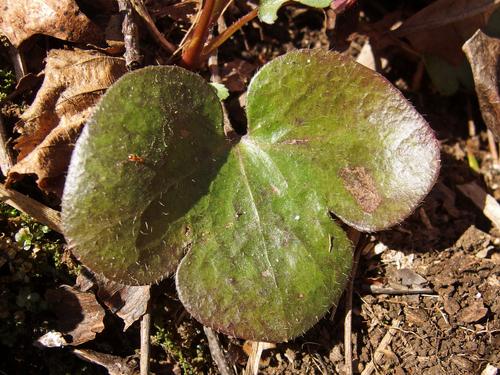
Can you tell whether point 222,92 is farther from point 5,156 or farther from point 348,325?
point 348,325

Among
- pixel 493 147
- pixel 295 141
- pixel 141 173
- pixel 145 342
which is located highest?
pixel 141 173

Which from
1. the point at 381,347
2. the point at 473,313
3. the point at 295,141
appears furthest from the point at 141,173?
the point at 473,313

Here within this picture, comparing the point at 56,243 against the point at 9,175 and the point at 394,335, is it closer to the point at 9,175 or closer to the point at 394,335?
the point at 9,175

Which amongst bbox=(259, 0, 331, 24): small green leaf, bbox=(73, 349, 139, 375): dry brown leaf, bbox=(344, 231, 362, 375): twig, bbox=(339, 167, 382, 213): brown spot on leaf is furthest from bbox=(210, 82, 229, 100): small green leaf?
bbox=(73, 349, 139, 375): dry brown leaf

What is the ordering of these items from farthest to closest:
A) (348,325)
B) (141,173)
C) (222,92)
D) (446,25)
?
(446,25), (222,92), (348,325), (141,173)

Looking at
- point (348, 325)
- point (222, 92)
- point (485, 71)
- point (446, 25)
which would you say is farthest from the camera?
point (446, 25)

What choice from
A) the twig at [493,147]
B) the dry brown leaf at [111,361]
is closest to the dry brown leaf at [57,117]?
the dry brown leaf at [111,361]

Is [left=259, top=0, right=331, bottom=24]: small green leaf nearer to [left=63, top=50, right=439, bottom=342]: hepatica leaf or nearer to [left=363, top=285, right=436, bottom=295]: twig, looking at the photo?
[left=63, top=50, right=439, bottom=342]: hepatica leaf
